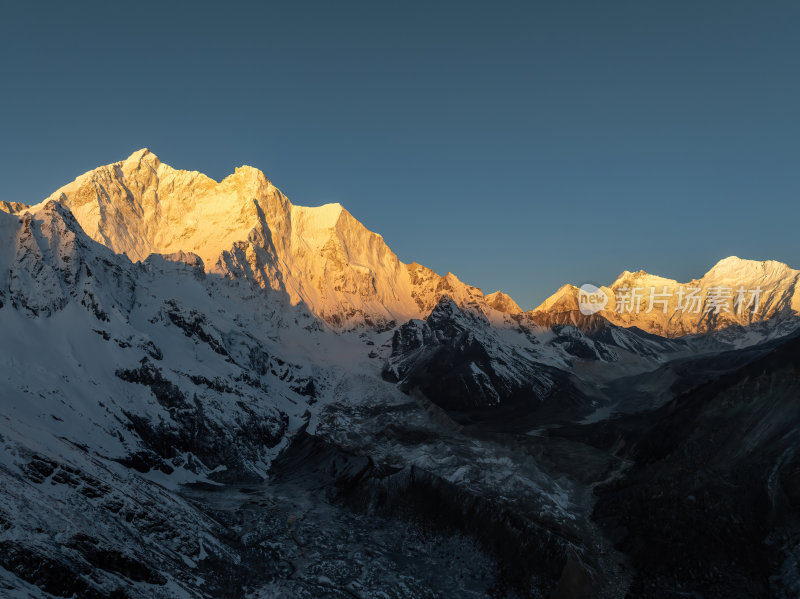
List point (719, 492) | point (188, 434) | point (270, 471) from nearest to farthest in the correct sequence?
point (719, 492) < point (188, 434) < point (270, 471)

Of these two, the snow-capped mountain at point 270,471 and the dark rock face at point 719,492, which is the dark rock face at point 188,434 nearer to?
the snow-capped mountain at point 270,471

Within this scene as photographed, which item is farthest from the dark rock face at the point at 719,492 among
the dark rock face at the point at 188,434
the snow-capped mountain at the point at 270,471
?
the dark rock face at the point at 188,434

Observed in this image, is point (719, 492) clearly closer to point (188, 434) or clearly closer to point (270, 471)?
point (270, 471)

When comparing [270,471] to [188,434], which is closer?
[188,434]

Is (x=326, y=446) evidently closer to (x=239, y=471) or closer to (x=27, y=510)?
(x=239, y=471)

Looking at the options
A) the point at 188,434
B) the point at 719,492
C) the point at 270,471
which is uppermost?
the point at 719,492

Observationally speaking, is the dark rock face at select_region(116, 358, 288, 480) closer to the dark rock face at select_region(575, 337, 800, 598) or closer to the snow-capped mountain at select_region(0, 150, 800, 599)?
the snow-capped mountain at select_region(0, 150, 800, 599)

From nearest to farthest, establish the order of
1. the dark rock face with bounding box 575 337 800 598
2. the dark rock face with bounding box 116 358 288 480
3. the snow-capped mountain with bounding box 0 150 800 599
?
the dark rock face with bounding box 575 337 800 598, the snow-capped mountain with bounding box 0 150 800 599, the dark rock face with bounding box 116 358 288 480

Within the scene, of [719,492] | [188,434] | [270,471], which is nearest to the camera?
[719,492]

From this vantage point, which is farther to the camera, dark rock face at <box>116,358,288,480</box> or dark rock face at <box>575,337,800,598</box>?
dark rock face at <box>116,358,288,480</box>

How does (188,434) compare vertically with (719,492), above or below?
below

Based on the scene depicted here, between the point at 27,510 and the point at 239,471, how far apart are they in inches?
2360

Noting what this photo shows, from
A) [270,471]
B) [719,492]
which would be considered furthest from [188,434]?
[719,492]

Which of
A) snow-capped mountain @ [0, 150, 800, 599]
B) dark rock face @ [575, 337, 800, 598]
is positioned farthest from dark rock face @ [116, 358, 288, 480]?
dark rock face @ [575, 337, 800, 598]
